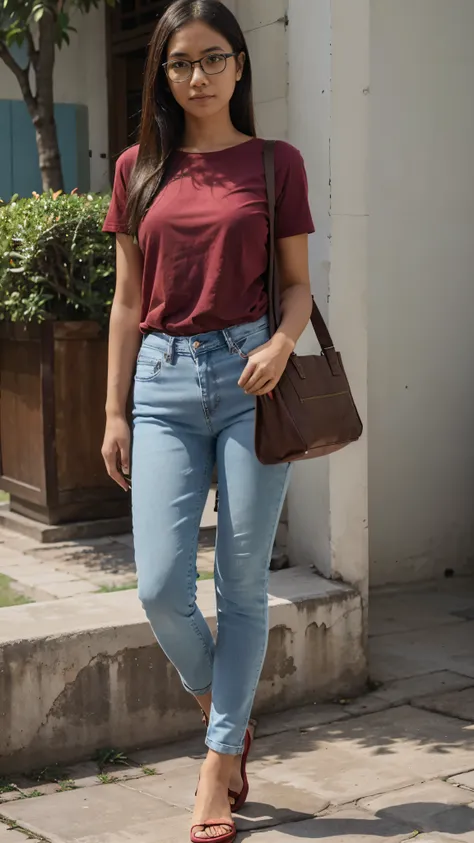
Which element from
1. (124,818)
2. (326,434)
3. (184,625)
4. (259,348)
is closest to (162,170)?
(259,348)

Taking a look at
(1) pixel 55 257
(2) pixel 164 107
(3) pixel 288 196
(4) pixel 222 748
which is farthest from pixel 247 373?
(1) pixel 55 257

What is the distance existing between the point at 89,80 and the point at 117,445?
16.1 ft

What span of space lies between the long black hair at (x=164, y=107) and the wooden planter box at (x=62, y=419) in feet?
7.52

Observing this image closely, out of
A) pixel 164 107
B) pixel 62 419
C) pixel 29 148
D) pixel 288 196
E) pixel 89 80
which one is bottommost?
pixel 62 419

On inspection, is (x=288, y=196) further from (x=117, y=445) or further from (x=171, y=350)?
(x=117, y=445)

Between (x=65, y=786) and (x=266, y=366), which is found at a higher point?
(x=266, y=366)

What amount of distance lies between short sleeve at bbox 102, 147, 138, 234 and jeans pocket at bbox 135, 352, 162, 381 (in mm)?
326

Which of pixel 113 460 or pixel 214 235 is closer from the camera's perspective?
pixel 214 235

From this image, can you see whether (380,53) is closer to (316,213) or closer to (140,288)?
(316,213)

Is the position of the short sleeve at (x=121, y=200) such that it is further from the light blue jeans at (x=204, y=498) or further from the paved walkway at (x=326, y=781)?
the paved walkway at (x=326, y=781)

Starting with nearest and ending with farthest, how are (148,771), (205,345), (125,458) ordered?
(205,345) < (125,458) < (148,771)

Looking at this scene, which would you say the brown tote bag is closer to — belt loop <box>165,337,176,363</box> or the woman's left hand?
the woman's left hand

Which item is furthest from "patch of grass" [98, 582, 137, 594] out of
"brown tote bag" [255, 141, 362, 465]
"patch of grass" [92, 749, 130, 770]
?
"brown tote bag" [255, 141, 362, 465]

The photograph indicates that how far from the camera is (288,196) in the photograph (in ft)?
10.3
